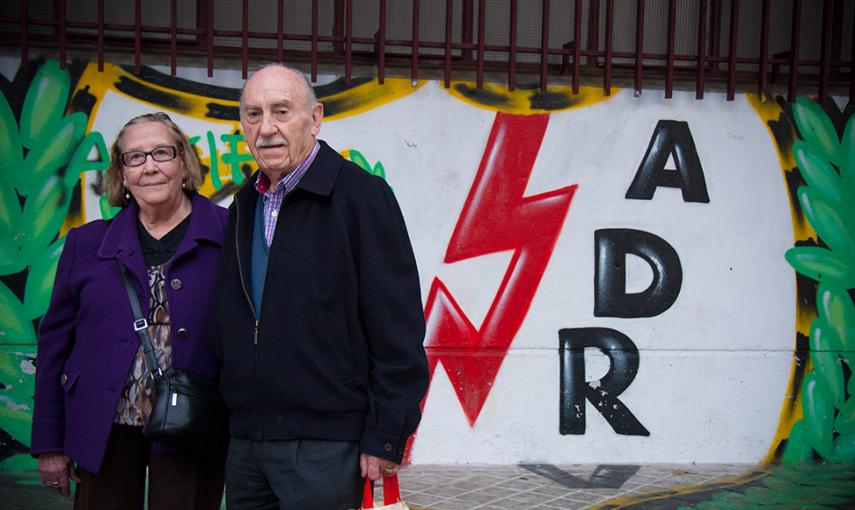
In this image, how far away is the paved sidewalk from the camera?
5156 millimetres

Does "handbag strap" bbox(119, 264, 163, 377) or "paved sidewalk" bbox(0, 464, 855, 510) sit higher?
"handbag strap" bbox(119, 264, 163, 377)

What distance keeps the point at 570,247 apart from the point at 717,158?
115 centimetres

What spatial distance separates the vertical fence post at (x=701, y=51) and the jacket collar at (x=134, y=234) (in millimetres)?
3924

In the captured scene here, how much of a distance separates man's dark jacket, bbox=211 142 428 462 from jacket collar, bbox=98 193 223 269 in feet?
1.43

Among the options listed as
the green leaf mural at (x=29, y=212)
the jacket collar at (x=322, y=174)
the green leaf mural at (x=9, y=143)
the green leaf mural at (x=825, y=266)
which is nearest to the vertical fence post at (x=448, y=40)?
the green leaf mural at (x=29, y=212)

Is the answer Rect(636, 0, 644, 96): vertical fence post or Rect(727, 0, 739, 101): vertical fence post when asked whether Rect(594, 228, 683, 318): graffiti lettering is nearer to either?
Rect(636, 0, 644, 96): vertical fence post

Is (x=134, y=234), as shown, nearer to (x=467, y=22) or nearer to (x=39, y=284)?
(x=39, y=284)

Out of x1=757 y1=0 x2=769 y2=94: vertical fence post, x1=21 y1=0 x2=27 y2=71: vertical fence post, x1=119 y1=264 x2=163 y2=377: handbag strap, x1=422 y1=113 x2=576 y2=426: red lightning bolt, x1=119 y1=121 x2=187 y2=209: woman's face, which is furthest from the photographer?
x1=757 y1=0 x2=769 y2=94: vertical fence post

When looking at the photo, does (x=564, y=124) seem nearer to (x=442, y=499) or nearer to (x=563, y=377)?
(x=563, y=377)

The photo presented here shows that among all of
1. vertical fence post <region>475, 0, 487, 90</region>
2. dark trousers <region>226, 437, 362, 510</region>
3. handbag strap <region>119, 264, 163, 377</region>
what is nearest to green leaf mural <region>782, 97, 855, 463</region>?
vertical fence post <region>475, 0, 487, 90</region>

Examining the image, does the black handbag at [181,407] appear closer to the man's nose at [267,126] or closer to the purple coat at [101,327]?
the purple coat at [101,327]

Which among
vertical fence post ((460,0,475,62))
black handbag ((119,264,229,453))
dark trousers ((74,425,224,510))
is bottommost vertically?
dark trousers ((74,425,224,510))

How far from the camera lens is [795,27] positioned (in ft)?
19.9

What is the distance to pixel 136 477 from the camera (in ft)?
9.84
